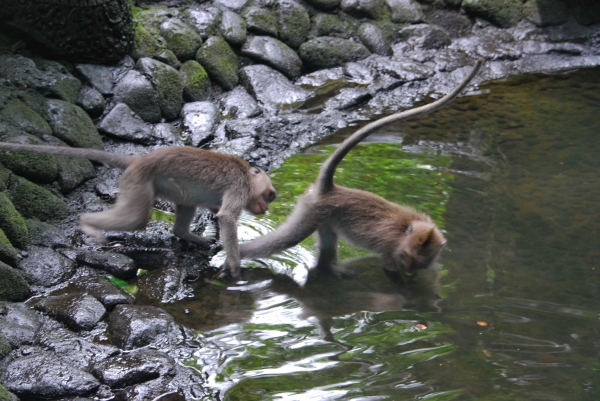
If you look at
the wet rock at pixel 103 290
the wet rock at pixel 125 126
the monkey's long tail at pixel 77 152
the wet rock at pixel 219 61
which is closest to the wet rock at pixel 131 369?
the wet rock at pixel 103 290

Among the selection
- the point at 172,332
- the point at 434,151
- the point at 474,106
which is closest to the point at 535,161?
the point at 434,151

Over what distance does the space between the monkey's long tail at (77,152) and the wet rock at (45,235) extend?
2.43 ft

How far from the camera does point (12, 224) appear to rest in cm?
558

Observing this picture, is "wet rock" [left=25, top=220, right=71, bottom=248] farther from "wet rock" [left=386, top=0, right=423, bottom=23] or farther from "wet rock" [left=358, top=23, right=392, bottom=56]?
"wet rock" [left=386, top=0, right=423, bottom=23]

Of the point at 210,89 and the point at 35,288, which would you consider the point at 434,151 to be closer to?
the point at 210,89

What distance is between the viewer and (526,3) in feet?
41.3

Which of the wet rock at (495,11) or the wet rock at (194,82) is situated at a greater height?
the wet rock at (495,11)

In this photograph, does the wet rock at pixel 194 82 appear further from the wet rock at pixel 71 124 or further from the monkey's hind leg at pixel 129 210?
the monkey's hind leg at pixel 129 210

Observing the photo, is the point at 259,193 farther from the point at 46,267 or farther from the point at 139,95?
the point at 139,95

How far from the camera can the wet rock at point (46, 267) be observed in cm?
552

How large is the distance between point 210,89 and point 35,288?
4.93m

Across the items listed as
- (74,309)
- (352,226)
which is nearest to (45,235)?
(74,309)

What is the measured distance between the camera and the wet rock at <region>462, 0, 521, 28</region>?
488 inches

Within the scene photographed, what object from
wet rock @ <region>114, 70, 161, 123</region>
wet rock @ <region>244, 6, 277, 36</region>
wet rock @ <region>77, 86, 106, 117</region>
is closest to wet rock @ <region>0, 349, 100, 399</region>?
wet rock @ <region>77, 86, 106, 117</region>
